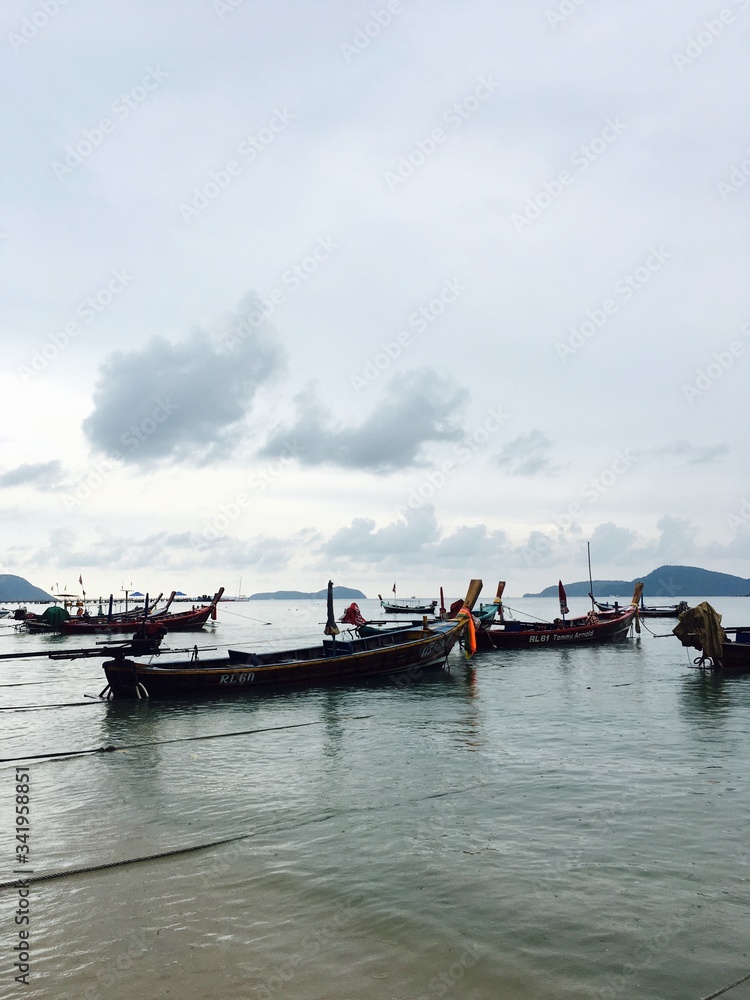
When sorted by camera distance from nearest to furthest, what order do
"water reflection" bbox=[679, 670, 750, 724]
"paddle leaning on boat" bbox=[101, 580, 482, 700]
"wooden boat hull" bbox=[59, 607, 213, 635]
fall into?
"water reflection" bbox=[679, 670, 750, 724]
"paddle leaning on boat" bbox=[101, 580, 482, 700]
"wooden boat hull" bbox=[59, 607, 213, 635]

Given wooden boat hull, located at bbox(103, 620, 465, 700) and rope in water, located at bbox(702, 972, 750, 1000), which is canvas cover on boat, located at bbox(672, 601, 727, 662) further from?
rope in water, located at bbox(702, 972, 750, 1000)

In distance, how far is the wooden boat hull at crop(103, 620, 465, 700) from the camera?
86.2 ft

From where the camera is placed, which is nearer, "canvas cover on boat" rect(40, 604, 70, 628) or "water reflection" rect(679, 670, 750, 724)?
"water reflection" rect(679, 670, 750, 724)

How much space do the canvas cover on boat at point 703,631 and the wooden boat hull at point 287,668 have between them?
11.2 m

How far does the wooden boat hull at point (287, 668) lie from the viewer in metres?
26.3

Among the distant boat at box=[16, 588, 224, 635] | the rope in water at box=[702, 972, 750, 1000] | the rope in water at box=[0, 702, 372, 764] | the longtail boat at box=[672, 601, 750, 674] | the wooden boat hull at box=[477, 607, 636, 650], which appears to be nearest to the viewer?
the rope in water at box=[702, 972, 750, 1000]

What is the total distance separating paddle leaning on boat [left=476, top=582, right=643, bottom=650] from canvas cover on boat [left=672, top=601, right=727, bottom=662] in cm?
1720

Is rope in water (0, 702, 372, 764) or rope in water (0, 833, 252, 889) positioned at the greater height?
rope in water (0, 833, 252, 889)

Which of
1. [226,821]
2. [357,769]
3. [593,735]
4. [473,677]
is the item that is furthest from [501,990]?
[473,677]

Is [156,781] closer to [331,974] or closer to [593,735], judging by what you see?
[331,974]

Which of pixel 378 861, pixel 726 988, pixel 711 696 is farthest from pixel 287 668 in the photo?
pixel 726 988

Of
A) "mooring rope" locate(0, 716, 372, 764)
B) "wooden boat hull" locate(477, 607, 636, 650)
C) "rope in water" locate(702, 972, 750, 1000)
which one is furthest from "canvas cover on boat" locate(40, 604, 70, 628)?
"rope in water" locate(702, 972, 750, 1000)

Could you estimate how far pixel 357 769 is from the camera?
1591 centimetres

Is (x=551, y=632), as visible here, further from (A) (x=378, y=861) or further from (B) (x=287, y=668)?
(A) (x=378, y=861)
